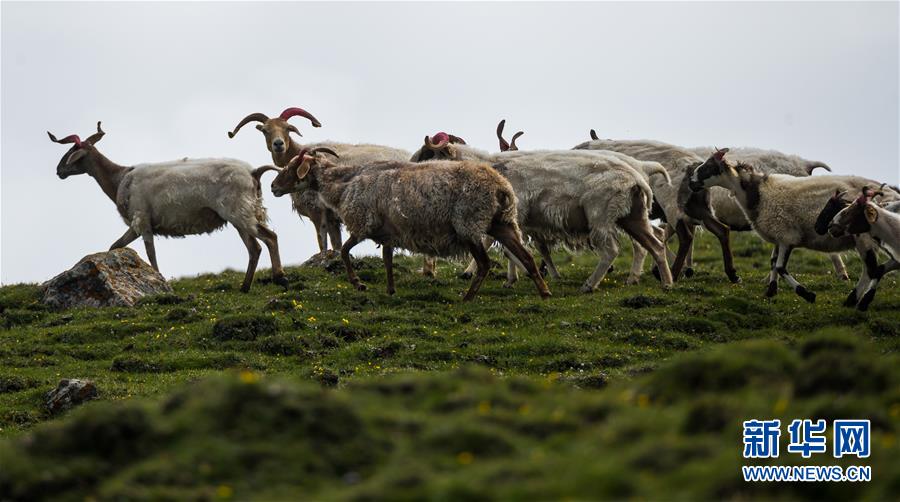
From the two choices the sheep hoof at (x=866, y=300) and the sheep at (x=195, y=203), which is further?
the sheep at (x=195, y=203)

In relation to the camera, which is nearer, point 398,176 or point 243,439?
point 243,439

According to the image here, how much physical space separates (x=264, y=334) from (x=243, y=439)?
11713 mm

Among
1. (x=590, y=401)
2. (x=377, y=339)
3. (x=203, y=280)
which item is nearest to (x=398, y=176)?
(x=377, y=339)

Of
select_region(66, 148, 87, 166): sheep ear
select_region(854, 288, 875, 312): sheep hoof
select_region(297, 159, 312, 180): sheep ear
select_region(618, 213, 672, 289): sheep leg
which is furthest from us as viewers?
select_region(66, 148, 87, 166): sheep ear

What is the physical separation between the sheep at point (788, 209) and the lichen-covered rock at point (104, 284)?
11.1m

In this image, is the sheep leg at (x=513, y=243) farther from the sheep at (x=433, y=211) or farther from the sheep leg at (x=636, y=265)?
the sheep leg at (x=636, y=265)

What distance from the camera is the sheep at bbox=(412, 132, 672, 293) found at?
78.3ft

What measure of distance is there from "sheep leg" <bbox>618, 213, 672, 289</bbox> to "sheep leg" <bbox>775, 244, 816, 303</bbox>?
2175 millimetres

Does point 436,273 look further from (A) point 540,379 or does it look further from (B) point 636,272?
(A) point 540,379

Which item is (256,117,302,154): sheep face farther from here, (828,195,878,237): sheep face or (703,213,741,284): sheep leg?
(828,195,878,237): sheep face

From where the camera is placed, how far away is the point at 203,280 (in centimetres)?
2709

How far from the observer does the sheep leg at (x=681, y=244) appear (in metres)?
25.2

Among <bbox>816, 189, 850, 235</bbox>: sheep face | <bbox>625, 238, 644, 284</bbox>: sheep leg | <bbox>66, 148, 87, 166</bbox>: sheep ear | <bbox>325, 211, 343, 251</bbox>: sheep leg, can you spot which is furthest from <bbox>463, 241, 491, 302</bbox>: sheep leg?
<bbox>66, 148, 87, 166</bbox>: sheep ear

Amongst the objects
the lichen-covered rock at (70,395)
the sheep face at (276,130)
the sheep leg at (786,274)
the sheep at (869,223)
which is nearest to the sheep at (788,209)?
the sheep leg at (786,274)
